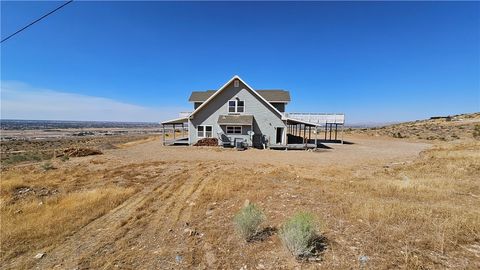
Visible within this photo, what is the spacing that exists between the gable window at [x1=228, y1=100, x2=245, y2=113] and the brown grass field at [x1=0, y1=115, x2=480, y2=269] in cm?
1441

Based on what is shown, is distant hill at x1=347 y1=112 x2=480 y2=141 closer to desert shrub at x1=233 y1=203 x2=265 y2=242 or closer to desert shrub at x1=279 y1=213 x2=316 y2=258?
desert shrub at x1=279 y1=213 x2=316 y2=258

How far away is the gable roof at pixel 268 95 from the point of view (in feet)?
85.4

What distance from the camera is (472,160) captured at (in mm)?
12227

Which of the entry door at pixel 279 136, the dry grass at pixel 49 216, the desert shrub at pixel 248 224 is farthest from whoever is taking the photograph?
the entry door at pixel 279 136

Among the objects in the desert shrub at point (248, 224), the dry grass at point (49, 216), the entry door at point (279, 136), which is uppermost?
the entry door at point (279, 136)

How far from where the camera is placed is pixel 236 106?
23.7 metres

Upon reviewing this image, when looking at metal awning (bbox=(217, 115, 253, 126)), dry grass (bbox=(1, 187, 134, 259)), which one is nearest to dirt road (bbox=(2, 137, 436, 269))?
dry grass (bbox=(1, 187, 134, 259))

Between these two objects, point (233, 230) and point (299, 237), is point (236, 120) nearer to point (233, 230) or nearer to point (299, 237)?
point (233, 230)

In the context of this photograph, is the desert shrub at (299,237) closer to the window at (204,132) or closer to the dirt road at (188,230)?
the dirt road at (188,230)

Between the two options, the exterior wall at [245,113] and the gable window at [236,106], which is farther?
the gable window at [236,106]

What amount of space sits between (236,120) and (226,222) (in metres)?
17.3

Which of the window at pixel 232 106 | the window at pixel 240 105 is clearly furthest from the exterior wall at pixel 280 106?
the window at pixel 232 106

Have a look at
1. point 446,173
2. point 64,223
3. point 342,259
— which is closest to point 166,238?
A: point 64,223

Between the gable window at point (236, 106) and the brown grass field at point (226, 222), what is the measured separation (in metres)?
14.4
